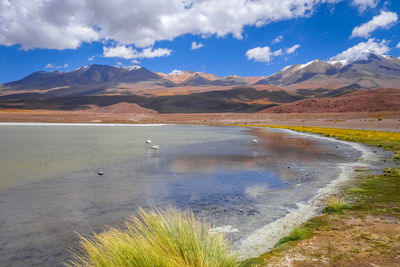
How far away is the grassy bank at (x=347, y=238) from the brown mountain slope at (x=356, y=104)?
282 feet

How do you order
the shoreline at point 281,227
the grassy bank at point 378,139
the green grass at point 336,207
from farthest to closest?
the grassy bank at point 378,139
the green grass at point 336,207
the shoreline at point 281,227

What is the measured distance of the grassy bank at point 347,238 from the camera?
4414mm

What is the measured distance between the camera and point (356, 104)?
297 feet

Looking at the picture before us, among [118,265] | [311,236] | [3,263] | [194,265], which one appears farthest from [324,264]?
[3,263]

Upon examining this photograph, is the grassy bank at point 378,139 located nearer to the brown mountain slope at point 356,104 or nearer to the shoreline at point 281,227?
the shoreline at point 281,227

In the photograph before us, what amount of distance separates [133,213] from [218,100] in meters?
157

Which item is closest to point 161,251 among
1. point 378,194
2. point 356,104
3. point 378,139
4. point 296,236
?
point 296,236

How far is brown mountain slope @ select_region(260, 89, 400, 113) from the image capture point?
83812 mm

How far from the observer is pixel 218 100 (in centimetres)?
16275

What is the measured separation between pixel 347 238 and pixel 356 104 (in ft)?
322

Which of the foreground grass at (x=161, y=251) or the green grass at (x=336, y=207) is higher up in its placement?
Answer: the foreground grass at (x=161, y=251)

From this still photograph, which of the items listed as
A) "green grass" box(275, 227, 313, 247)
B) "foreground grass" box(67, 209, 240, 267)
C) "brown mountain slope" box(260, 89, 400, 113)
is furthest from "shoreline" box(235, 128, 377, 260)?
"brown mountain slope" box(260, 89, 400, 113)

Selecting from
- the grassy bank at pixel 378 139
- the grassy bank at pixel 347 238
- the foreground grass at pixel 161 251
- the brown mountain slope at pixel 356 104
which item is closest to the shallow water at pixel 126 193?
the grassy bank at pixel 347 238

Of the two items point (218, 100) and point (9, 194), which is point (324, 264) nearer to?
point (9, 194)
